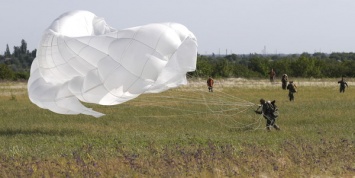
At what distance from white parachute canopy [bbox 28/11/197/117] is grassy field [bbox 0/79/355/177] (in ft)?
4.12

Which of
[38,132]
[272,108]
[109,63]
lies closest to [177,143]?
[109,63]

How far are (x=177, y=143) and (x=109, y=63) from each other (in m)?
2.79

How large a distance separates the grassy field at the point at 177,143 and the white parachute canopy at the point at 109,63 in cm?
126

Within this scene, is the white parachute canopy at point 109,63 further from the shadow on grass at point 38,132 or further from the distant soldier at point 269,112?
the distant soldier at point 269,112

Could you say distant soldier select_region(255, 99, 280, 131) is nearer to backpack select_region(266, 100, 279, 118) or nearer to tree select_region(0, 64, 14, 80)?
backpack select_region(266, 100, 279, 118)

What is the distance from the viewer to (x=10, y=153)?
1473cm

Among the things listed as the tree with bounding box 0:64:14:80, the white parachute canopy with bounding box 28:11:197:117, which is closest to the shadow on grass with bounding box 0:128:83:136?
the white parachute canopy with bounding box 28:11:197:117

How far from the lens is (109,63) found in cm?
1597

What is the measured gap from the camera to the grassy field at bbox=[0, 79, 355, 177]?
11812mm

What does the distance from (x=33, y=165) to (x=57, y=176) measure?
3.92ft

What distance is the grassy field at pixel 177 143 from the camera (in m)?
11.8

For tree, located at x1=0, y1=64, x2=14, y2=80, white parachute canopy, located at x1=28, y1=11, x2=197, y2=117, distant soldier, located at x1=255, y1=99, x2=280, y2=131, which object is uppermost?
white parachute canopy, located at x1=28, y1=11, x2=197, y2=117

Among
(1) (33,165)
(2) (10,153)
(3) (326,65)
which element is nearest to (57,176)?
(1) (33,165)

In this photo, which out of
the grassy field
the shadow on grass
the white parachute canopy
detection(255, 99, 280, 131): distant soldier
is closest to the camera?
the grassy field
